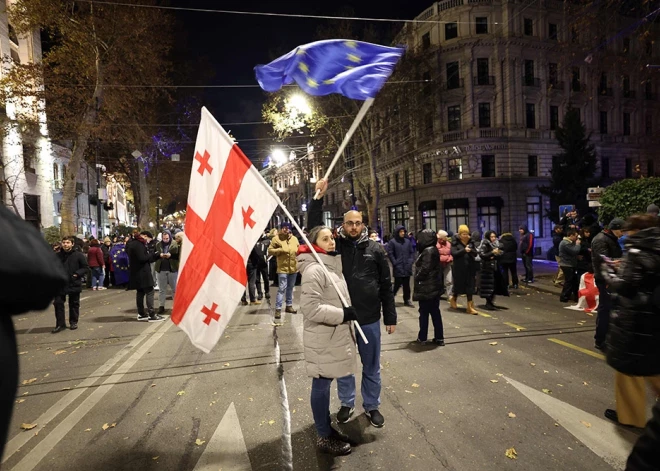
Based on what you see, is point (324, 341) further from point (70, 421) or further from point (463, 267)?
point (463, 267)

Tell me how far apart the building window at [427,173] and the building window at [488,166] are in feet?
14.2

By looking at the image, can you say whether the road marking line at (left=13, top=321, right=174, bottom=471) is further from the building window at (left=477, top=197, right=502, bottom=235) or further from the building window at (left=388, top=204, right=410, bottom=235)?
the building window at (left=388, top=204, right=410, bottom=235)

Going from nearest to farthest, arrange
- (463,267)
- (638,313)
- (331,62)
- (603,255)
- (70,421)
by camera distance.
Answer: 1. (638,313)
2. (331,62)
3. (70,421)
4. (603,255)
5. (463,267)

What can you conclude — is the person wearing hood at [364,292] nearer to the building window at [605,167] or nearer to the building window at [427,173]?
the building window at [427,173]

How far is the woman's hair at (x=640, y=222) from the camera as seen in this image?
3.72 metres

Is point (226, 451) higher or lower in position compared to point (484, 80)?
lower

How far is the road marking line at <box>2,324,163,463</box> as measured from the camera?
3809 mm

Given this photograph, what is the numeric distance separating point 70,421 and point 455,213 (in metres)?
32.3

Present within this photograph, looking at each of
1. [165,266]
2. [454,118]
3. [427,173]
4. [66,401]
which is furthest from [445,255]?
[454,118]

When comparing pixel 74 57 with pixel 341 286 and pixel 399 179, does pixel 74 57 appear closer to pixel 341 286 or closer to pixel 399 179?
pixel 341 286

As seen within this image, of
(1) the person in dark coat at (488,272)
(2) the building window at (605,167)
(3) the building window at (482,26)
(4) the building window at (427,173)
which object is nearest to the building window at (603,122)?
(2) the building window at (605,167)

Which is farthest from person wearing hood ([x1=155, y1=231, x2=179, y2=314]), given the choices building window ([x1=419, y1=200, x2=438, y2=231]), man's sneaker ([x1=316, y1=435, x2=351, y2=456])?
building window ([x1=419, y1=200, x2=438, y2=231])

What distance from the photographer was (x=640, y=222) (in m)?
3.83

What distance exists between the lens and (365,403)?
4.05m
